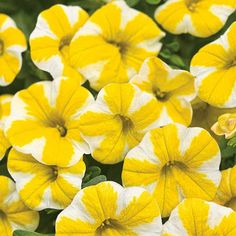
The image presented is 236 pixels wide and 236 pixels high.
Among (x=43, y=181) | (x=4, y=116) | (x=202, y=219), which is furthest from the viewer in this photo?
(x=4, y=116)

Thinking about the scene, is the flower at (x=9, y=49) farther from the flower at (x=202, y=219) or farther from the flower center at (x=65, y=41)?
the flower at (x=202, y=219)

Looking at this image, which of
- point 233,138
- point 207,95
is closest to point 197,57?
point 207,95

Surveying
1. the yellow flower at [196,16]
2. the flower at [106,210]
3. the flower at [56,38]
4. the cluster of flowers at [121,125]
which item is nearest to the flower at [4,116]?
the cluster of flowers at [121,125]

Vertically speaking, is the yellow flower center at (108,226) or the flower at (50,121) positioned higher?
the flower at (50,121)

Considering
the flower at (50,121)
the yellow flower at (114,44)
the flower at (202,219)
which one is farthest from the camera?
the yellow flower at (114,44)

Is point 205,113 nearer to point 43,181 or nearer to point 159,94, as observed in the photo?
point 159,94

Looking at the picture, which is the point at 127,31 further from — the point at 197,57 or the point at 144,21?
the point at 197,57

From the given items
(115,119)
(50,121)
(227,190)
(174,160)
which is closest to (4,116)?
(50,121)
